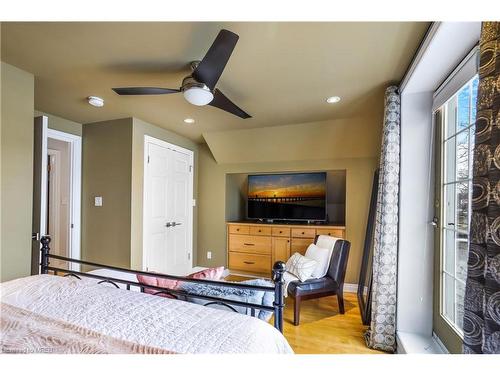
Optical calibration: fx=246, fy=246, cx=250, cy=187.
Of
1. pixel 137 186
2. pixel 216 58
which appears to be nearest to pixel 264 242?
pixel 137 186

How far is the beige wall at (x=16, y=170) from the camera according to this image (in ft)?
6.22

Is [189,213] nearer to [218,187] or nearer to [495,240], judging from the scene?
[218,187]

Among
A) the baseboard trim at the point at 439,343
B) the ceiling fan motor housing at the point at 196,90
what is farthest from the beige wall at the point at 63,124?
the baseboard trim at the point at 439,343

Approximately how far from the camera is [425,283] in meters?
2.05

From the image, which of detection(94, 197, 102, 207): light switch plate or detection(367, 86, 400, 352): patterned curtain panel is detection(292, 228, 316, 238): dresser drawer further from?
detection(94, 197, 102, 207): light switch plate

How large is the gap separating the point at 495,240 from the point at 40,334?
170 centimetres

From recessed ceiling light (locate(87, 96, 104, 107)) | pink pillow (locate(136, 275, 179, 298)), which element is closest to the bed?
pink pillow (locate(136, 275, 179, 298))

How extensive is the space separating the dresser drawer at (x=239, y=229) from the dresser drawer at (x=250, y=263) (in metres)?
0.37

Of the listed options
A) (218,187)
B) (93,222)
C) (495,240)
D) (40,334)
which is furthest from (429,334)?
(93,222)

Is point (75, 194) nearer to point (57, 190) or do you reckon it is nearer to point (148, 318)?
point (57, 190)

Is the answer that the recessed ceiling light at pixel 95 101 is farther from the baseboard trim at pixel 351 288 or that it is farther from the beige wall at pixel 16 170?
the baseboard trim at pixel 351 288

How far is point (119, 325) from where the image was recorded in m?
1.06

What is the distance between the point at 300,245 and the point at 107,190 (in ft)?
9.13

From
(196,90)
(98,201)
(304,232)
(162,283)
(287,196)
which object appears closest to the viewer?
Result: (162,283)
